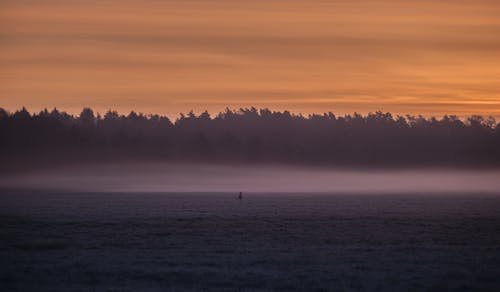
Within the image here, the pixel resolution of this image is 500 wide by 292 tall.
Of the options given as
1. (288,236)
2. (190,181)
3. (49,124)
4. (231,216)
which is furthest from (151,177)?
(288,236)

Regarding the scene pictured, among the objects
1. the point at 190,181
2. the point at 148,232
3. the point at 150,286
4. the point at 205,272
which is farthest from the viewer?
the point at 190,181

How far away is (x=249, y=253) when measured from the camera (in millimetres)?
31578

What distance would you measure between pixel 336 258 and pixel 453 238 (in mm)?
9619

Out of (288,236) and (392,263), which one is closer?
(392,263)

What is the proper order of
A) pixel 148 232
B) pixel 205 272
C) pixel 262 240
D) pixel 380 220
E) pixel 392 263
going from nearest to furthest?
pixel 205 272 → pixel 392 263 → pixel 262 240 → pixel 148 232 → pixel 380 220

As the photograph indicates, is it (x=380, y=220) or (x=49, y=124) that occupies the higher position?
(x=49, y=124)

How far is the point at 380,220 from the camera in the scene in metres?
48.5

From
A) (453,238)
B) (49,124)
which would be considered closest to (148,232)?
(453,238)

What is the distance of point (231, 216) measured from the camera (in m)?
51.8

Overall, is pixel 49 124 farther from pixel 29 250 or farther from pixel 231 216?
pixel 29 250

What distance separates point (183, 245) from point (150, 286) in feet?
33.6

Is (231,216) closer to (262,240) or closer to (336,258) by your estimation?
(262,240)

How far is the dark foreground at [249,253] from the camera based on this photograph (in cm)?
2484

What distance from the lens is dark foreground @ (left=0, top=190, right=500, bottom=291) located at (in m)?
24.8
